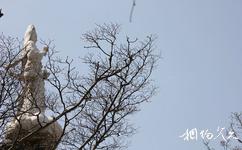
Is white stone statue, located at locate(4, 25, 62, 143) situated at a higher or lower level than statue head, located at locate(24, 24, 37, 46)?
lower

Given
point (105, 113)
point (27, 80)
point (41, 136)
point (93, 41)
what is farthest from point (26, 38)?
point (105, 113)

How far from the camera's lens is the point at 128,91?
1164cm

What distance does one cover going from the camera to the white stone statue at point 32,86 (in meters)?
12.5

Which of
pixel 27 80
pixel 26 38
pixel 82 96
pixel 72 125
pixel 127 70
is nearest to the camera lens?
pixel 82 96

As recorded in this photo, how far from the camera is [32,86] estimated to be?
13.9m

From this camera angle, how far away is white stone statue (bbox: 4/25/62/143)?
491 inches

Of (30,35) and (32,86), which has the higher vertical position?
(30,35)

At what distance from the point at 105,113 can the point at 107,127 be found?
0.49 m

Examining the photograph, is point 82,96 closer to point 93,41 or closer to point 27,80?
point 93,41

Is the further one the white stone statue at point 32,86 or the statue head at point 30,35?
the statue head at point 30,35

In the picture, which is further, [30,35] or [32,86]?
[30,35]

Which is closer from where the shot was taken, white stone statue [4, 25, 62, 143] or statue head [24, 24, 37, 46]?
white stone statue [4, 25, 62, 143]

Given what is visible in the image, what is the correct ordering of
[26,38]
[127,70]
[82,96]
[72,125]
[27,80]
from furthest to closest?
[26,38] → [27,80] → [72,125] → [127,70] → [82,96]

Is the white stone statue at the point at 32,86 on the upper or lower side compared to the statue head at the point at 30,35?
lower
